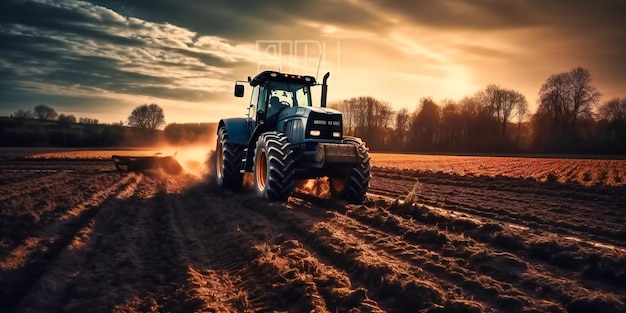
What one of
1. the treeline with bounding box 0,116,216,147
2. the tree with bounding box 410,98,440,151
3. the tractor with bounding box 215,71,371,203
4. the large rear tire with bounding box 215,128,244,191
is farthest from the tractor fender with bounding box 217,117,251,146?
the tree with bounding box 410,98,440,151

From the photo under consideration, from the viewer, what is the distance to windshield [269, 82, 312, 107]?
1145 cm

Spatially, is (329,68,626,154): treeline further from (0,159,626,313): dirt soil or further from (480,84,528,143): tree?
(0,159,626,313): dirt soil

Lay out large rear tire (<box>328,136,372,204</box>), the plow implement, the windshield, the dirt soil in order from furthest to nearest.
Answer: the plow implement
the windshield
large rear tire (<box>328,136,372,204</box>)
the dirt soil

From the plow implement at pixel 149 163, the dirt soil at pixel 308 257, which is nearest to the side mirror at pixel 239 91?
the dirt soil at pixel 308 257

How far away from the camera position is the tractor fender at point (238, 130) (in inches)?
475

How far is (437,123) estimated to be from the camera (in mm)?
74250

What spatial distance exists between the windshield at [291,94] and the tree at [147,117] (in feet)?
218

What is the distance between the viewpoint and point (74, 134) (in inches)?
2387

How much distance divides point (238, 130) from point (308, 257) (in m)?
7.58

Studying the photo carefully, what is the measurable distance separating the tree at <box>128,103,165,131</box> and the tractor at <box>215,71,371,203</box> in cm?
6543

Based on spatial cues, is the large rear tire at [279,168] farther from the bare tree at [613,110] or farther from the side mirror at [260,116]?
the bare tree at [613,110]

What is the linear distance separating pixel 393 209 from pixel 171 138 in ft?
180

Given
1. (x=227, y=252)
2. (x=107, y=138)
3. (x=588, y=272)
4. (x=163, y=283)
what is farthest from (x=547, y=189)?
(x=107, y=138)

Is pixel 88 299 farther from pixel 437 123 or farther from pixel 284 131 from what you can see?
pixel 437 123
